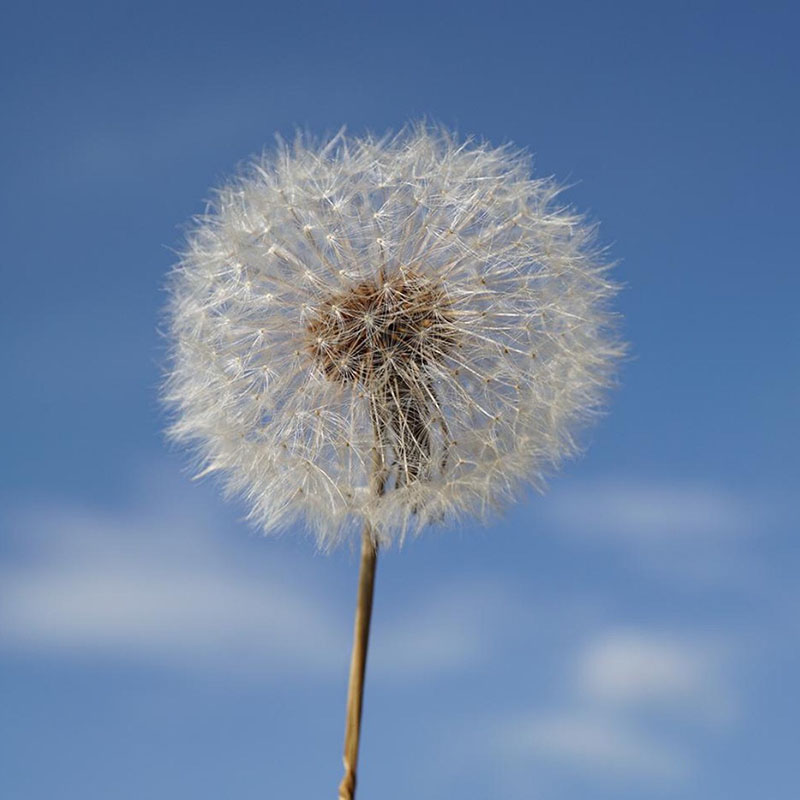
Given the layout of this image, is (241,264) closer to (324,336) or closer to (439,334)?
(324,336)

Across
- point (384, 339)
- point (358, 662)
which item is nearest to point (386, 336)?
point (384, 339)

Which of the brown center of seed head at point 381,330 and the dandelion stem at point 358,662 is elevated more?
the brown center of seed head at point 381,330

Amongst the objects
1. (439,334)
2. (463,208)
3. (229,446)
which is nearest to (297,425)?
(229,446)

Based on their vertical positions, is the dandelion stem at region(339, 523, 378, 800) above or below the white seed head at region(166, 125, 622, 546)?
below

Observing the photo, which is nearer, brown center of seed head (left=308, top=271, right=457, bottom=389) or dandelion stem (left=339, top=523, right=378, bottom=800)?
dandelion stem (left=339, top=523, right=378, bottom=800)

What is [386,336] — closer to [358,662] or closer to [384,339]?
[384,339]

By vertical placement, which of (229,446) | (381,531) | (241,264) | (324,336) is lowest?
(381,531)
